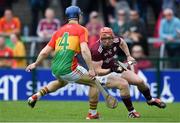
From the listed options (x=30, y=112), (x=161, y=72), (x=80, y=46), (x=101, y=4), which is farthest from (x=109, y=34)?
(x=101, y=4)

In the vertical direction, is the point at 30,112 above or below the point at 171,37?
below

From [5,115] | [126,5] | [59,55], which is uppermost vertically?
[126,5]

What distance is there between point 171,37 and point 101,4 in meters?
2.83

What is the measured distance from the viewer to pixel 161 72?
23.0m

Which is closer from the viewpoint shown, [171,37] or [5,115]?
[5,115]

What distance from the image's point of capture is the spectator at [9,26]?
77.6 feet

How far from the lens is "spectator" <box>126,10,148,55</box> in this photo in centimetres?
2348

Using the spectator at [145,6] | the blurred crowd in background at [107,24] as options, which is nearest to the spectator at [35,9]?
the blurred crowd in background at [107,24]

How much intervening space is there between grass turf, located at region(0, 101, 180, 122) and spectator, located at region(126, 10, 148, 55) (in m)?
2.96

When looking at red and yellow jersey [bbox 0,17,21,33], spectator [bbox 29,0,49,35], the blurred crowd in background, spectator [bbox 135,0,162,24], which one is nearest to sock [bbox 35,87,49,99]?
the blurred crowd in background

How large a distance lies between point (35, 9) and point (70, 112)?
729cm

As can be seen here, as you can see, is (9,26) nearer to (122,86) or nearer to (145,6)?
(145,6)

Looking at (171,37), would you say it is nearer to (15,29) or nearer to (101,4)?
(101,4)

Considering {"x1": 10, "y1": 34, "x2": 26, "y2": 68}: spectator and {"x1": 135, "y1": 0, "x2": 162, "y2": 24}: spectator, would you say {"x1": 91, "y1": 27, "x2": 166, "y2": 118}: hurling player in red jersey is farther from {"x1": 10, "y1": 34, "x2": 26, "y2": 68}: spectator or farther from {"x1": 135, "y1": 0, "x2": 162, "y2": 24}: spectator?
{"x1": 135, "y1": 0, "x2": 162, "y2": 24}: spectator
